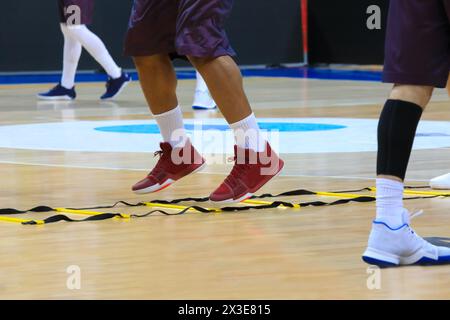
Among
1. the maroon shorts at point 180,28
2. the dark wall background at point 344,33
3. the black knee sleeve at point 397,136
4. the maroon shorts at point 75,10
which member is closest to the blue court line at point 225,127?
the maroon shorts at point 75,10

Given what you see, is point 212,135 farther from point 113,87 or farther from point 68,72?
point 68,72

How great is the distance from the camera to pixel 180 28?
4270mm

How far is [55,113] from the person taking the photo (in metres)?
8.94

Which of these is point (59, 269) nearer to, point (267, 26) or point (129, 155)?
point (129, 155)

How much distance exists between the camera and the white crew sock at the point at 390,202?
3.23 metres

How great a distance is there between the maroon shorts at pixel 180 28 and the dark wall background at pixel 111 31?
28.8ft

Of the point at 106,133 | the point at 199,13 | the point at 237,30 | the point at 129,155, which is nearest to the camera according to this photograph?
the point at 199,13

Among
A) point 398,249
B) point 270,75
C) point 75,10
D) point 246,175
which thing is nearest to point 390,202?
point 398,249

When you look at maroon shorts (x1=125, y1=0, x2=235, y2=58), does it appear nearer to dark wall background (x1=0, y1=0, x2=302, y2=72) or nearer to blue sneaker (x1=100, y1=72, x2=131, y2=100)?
blue sneaker (x1=100, y1=72, x2=131, y2=100)

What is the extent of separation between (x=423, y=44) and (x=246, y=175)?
1302mm

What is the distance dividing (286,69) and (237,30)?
2.60ft
